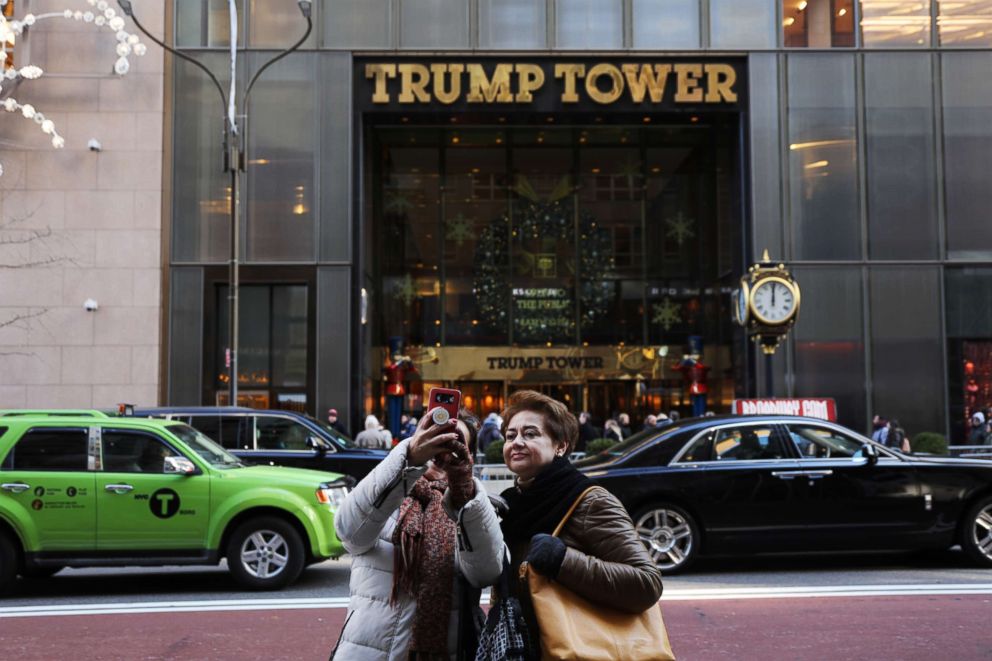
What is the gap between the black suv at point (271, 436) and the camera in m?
15.1

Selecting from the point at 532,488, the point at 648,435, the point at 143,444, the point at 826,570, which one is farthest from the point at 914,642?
the point at 143,444

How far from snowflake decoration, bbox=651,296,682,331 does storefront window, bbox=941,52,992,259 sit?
8.88 meters

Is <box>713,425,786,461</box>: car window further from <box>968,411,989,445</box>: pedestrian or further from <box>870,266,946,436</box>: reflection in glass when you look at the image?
<box>870,266,946,436</box>: reflection in glass

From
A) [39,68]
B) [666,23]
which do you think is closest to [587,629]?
[39,68]

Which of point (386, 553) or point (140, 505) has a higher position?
point (386, 553)

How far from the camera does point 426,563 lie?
342 centimetres

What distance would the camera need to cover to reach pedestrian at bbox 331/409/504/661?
10.9 feet

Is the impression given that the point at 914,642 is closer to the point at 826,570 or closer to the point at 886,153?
the point at 826,570

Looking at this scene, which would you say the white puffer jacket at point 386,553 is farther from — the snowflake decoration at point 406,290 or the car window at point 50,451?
the snowflake decoration at point 406,290

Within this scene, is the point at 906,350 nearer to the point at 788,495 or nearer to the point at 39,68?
the point at 788,495

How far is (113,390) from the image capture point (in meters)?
26.1

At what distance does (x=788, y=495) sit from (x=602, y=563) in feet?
29.0

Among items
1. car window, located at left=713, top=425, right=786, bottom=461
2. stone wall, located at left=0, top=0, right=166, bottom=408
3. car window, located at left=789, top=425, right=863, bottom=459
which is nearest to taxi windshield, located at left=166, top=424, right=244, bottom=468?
car window, located at left=713, top=425, right=786, bottom=461

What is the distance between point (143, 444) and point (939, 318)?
21451mm
